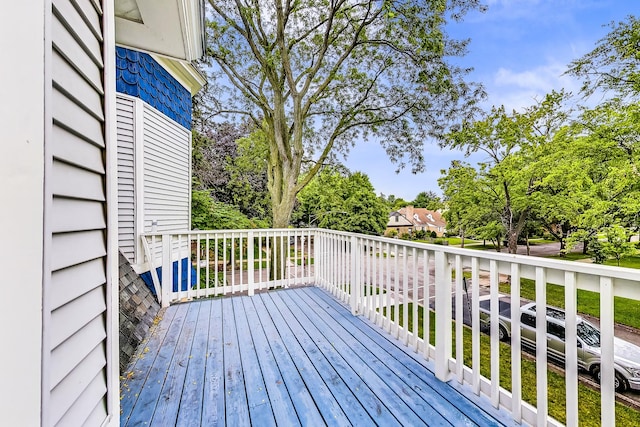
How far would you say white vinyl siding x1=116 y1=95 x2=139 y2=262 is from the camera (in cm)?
394

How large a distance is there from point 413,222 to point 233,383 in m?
36.7

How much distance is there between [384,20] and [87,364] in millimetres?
7428

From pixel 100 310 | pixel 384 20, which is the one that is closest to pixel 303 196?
pixel 384 20

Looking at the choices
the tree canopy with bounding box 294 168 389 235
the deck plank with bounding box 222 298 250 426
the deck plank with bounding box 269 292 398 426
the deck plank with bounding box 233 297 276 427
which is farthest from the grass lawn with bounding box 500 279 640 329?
the tree canopy with bounding box 294 168 389 235

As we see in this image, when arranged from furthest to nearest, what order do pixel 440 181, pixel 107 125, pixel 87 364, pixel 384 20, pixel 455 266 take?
pixel 440 181 → pixel 384 20 → pixel 455 266 → pixel 107 125 → pixel 87 364

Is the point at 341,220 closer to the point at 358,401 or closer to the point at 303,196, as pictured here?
the point at 303,196

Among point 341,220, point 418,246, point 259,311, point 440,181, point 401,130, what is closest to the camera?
point 418,246

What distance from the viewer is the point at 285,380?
2.10 meters

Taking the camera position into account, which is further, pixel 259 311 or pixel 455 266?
pixel 259 311

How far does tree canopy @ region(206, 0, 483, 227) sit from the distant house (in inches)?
1088

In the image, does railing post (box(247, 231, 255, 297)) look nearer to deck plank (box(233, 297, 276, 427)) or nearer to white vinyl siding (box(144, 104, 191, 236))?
deck plank (box(233, 297, 276, 427))

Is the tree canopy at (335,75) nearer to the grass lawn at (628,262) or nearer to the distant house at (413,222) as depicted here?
the grass lawn at (628,262)

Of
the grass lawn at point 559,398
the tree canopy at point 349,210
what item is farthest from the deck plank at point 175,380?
the tree canopy at point 349,210

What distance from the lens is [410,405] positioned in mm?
Answer: 1827
